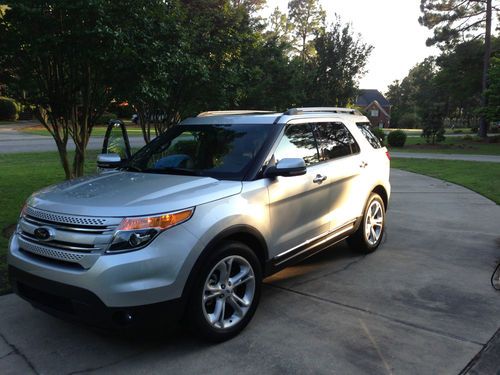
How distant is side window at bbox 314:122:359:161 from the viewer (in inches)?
197

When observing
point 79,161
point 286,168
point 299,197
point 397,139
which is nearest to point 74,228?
point 286,168

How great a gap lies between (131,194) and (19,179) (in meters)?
9.34

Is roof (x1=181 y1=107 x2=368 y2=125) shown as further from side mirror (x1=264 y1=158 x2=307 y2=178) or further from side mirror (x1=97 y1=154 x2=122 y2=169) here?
side mirror (x1=97 y1=154 x2=122 y2=169)

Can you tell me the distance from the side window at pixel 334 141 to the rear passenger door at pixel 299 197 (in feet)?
0.42

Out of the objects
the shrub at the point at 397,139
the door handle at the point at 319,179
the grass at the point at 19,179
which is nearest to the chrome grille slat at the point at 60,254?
the grass at the point at 19,179

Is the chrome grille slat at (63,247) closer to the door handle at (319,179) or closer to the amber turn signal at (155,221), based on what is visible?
the amber turn signal at (155,221)

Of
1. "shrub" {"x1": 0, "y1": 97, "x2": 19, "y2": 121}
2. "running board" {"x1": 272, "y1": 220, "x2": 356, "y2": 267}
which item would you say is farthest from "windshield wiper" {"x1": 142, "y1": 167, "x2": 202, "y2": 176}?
"shrub" {"x1": 0, "y1": 97, "x2": 19, "y2": 121}

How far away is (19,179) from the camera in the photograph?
1148 cm

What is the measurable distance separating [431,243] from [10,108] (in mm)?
45814

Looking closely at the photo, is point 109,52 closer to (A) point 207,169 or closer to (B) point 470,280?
(A) point 207,169

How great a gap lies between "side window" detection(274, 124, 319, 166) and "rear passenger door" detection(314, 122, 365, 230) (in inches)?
5.3

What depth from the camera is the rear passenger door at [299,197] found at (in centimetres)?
414

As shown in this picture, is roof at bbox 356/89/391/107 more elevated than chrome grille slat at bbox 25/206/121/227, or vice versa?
roof at bbox 356/89/391/107

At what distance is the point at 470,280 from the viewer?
16.3 feet
